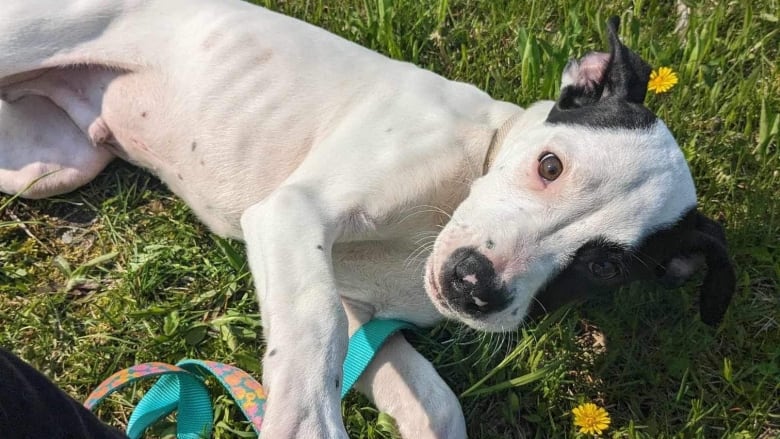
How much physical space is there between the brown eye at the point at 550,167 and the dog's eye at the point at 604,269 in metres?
0.36

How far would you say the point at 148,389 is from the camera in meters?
3.39

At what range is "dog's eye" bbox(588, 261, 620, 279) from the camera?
288 centimetres

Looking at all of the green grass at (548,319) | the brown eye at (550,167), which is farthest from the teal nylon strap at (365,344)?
the brown eye at (550,167)

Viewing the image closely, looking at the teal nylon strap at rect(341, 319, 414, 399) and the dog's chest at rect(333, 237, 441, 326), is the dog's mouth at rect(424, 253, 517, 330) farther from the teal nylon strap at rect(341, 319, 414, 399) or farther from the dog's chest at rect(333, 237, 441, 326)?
the teal nylon strap at rect(341, 319, 414, 399)

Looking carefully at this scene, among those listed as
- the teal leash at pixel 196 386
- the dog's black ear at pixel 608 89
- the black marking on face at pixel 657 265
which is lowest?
the teal leash at pixel 196 386

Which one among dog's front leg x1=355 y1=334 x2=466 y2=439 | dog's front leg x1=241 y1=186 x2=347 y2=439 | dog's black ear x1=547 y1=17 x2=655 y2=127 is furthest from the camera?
dog's front leg x1=355 y1=334 x2=466 y2=439

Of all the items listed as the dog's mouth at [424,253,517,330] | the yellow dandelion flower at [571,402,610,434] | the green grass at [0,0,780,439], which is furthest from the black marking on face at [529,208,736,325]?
the yellow dandelion flower at [571,402,610,434]

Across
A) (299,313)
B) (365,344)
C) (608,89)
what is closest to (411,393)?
(365,344)

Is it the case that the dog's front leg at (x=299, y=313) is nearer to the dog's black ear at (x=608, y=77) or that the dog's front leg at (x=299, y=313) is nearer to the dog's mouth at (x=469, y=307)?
the dog's mouth at (x=469, y=307)

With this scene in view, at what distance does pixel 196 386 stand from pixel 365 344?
0.73 m

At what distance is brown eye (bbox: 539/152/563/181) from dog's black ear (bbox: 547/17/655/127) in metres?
0.25

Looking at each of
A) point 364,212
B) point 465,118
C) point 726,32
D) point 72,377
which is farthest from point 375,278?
point 726,32

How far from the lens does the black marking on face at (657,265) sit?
9.37ft

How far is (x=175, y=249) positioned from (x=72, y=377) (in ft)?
2.55
